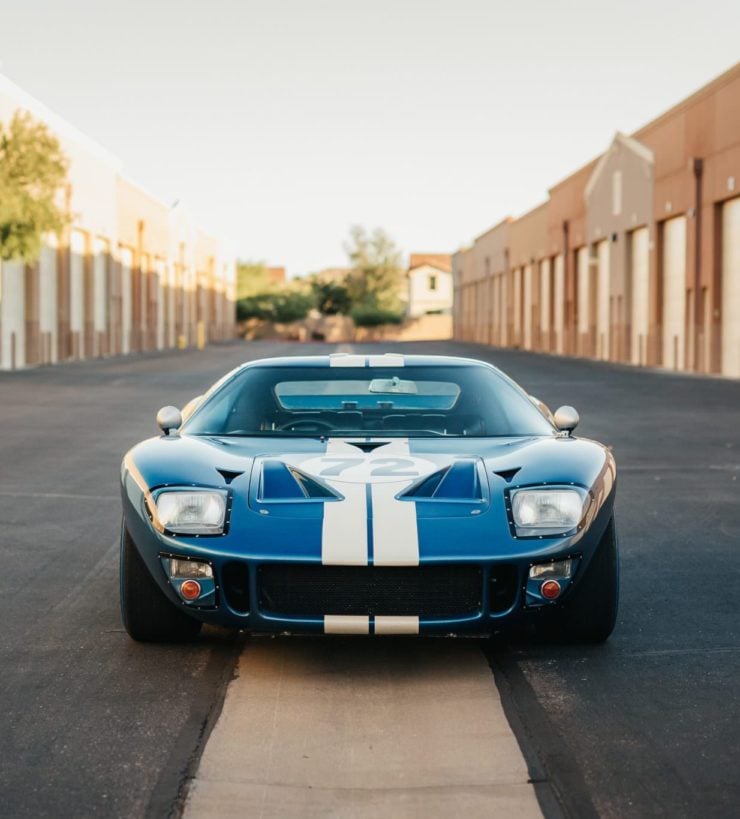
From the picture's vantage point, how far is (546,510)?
4.89 m

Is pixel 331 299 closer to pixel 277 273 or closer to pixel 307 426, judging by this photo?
pixel 277 273

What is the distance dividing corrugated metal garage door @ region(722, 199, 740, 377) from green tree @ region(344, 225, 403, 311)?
91.1 meters

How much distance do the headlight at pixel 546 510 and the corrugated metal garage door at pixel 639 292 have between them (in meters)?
40.7

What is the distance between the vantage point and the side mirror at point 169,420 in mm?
5967

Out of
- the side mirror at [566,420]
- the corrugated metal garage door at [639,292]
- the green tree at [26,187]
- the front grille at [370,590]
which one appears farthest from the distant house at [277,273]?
the front grille at [370,590]

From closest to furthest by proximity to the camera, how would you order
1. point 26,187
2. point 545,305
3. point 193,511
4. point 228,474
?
point 193,511, point 228,474, point 26,187, point 545,305

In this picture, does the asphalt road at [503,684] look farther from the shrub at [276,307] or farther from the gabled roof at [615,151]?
the shrub at [276,307]

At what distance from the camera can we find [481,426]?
20.0ft

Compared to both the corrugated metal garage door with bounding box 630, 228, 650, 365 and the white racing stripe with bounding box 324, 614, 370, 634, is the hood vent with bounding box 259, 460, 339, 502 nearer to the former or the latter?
the white racing stripe with bounding box 324, 614, 370, 634

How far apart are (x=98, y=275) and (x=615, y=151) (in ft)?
73.0

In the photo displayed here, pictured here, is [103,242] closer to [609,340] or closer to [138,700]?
[609,340]

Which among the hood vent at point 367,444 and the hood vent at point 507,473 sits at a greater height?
the hood vent at point 367,444

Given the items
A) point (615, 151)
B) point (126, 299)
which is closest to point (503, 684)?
point (615, 151)

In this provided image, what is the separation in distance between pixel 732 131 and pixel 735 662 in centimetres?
3352
